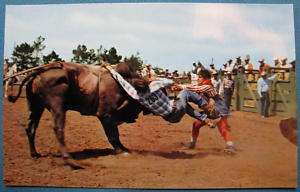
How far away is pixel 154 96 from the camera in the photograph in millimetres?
6164

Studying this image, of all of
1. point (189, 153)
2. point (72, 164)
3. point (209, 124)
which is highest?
point (209, 124)

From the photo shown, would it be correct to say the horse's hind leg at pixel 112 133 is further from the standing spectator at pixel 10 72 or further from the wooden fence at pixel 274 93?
the wooden fence at pixel 274 93

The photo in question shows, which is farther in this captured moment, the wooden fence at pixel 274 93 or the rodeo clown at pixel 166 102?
the rodeo clown at pixel 166 102

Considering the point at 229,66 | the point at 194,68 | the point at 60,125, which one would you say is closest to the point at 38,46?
the point at 60,125

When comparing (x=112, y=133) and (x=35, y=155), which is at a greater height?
(x=112, y=133)

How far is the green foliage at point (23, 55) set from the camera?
608 centimetres

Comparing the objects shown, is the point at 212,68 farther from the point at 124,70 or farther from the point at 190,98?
the point at 124,70

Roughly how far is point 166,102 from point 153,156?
786 millimetres

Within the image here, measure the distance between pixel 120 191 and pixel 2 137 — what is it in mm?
1823

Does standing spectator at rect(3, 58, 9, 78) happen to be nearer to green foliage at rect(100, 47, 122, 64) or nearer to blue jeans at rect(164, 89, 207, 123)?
green foliage at rect(100, 47, 122, 64)

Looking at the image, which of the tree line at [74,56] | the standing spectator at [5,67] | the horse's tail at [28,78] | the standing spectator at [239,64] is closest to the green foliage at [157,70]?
the tree line at [74,56]

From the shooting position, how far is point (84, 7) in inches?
240

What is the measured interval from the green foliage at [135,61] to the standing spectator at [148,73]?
0.26 ft

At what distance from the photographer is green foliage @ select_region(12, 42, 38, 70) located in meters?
6.08
